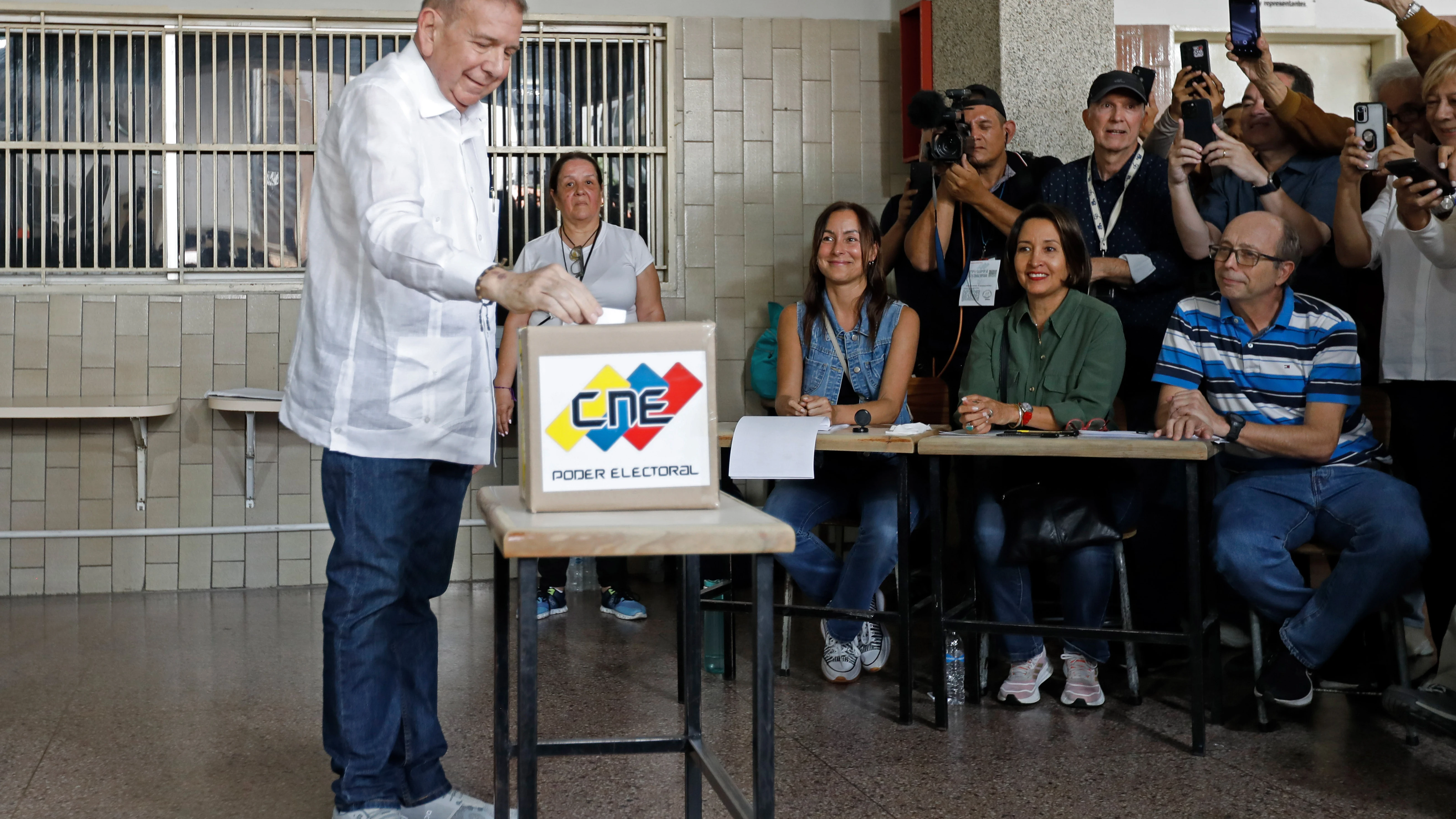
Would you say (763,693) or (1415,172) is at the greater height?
(1415,172)

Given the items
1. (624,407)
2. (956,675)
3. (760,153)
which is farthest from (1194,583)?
(760,153)

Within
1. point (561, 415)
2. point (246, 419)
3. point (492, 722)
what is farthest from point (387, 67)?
point (246, 419)

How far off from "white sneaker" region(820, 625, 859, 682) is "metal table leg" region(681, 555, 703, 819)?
1194mm

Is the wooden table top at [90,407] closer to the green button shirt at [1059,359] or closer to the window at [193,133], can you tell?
the window at [193,133]

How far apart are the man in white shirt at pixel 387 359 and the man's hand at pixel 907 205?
77.1 inches

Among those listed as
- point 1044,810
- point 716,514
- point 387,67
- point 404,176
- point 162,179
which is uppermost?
point 162,179

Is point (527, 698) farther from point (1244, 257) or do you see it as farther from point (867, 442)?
point (1244, 257)

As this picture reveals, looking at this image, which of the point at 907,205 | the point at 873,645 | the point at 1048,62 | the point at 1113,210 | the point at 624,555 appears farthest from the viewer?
the point at 1048,62

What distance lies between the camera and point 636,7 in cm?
495

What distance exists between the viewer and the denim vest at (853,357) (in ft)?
11.3

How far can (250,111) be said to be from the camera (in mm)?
4816

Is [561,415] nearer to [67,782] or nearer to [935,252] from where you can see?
[67,782]

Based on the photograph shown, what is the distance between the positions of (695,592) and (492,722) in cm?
98

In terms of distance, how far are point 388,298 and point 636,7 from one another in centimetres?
332
